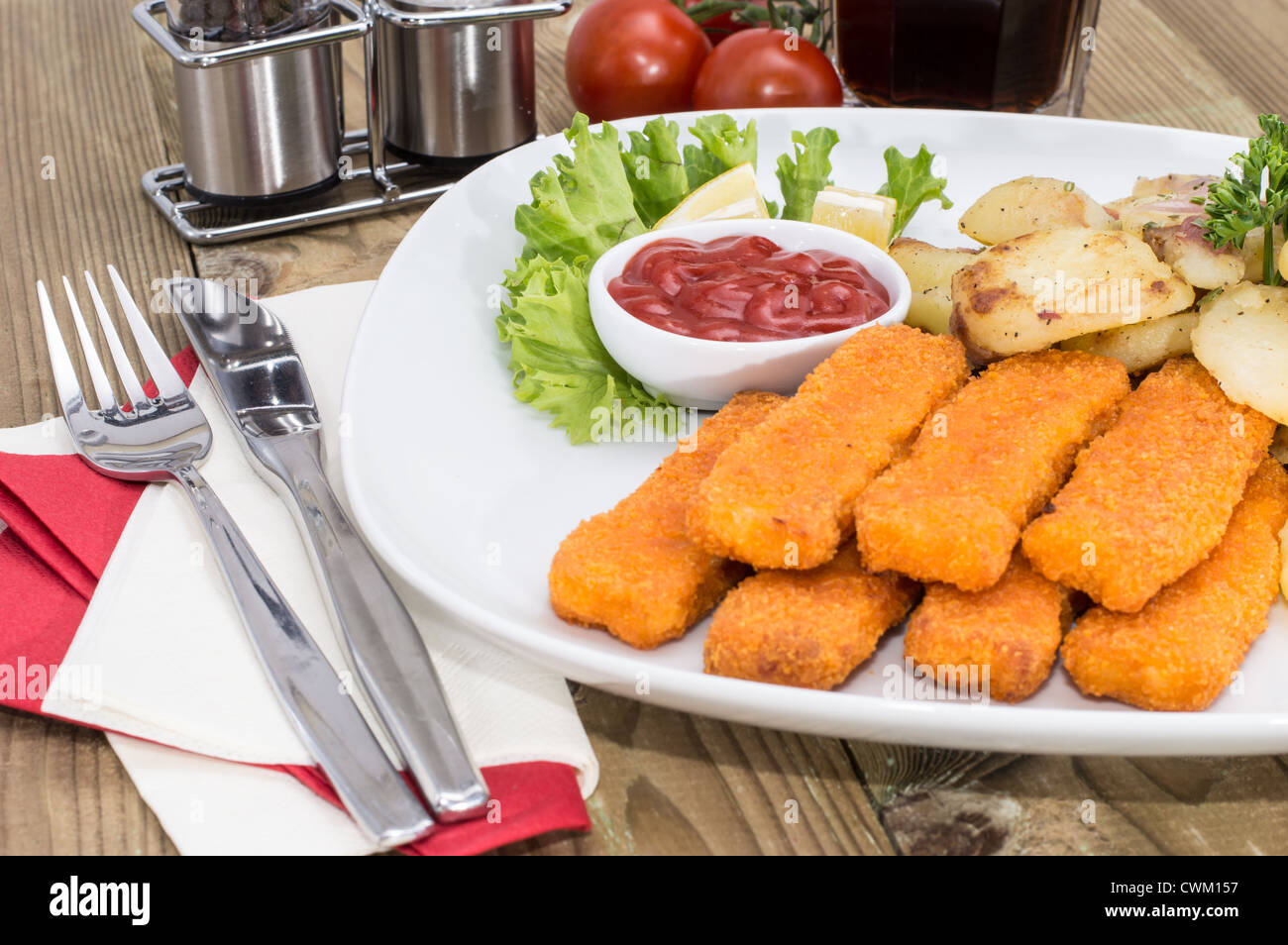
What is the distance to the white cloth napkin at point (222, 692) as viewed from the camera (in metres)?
1.71

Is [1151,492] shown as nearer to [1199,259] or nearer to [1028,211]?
[1199,259]

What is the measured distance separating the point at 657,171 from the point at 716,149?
0.51 ft

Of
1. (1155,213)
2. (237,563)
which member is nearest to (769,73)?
(1155,213)

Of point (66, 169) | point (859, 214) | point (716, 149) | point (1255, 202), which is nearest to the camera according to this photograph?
point (1255, 202)

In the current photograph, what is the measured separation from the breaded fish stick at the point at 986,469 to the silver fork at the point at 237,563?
2.45 feet

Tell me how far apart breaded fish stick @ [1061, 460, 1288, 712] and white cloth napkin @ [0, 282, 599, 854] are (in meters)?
0.72

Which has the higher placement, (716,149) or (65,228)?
(716,149)

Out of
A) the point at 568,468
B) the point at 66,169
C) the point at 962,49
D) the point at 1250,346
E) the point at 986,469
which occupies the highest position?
the point at 962,49

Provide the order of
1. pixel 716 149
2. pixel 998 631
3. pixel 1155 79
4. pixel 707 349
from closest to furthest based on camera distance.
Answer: pixel 998 631
pixel 707 349
pixel 716 149
pixel 1155 79

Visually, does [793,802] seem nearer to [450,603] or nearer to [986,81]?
[450,603]

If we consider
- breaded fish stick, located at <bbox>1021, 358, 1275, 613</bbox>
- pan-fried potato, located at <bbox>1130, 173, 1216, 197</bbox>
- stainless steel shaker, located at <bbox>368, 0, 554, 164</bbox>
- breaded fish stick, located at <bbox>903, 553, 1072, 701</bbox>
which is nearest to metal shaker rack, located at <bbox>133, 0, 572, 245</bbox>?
stainless steel shaker, located at <bbox>368, 0, 554, 164</bbox>

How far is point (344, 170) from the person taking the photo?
355 centimetres

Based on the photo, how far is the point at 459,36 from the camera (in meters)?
3.38
